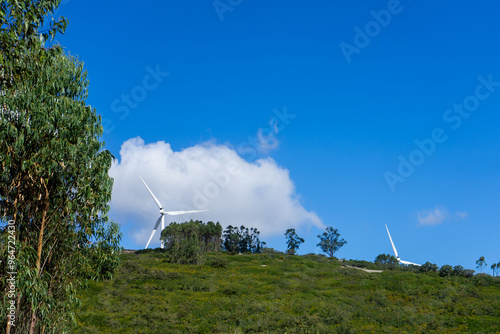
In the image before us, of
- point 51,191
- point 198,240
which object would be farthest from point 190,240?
point 51,191

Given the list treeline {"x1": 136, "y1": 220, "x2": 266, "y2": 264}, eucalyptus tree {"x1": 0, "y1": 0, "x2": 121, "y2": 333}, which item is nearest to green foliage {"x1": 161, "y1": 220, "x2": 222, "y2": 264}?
treeline {"x1": 136, "y1": 220, "x2": 266, "y2": 264}

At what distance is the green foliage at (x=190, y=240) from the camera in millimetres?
77562

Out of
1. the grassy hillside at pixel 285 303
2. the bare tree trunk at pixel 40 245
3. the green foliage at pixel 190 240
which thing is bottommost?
the bare tree trunk at pixel 40 245

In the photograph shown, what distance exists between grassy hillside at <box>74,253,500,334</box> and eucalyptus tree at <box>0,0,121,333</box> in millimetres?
18055

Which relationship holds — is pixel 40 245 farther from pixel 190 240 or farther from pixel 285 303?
pixel 190 240

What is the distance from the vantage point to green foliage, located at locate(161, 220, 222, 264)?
7756 cm

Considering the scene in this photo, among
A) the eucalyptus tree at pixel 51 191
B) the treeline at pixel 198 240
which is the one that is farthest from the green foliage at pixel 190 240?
the eucalyptus tree at pixel 51 191

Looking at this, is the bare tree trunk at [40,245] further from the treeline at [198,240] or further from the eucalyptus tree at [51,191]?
the treeline at [198,240]

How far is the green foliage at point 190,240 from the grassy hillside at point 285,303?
505 inches

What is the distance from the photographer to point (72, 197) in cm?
1864

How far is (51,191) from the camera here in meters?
18.4

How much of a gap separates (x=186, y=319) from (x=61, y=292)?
845 inches

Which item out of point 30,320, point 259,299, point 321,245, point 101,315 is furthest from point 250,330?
point 321,245

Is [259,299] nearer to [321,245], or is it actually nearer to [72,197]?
[72,197]
